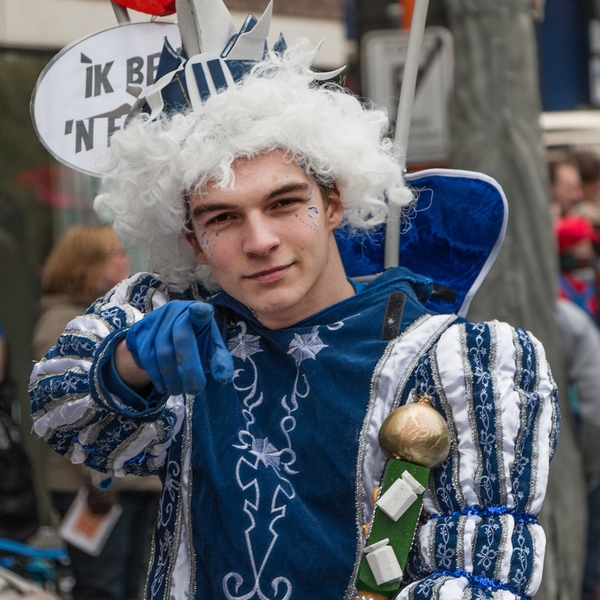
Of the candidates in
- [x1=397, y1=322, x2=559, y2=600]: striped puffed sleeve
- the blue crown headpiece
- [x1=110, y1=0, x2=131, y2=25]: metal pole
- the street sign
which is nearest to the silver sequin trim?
[x1=397, y1=322, x2=559, y2=600]: striped puffed sleeve

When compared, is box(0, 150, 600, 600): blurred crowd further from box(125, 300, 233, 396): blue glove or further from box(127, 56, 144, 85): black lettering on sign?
box(125, 300, 233, 396): blue glove

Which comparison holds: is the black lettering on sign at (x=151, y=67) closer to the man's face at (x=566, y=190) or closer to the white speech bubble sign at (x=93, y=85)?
the white speech bubble sign at (x=93, y=85)

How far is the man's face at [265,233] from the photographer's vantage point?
6.49 ft

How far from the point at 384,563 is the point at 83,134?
3.77ft

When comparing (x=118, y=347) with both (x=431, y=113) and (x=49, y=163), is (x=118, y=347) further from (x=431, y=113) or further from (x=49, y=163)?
(x=49, y=163)

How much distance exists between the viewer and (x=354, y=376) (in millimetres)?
2049

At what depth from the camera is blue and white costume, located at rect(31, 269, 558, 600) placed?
1873mm

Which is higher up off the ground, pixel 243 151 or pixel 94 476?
pixel 243 151

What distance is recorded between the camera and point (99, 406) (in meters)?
1.96

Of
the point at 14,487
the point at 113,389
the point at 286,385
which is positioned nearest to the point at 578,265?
the point at 14,487

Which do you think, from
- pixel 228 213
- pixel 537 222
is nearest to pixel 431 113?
pixel 537 222

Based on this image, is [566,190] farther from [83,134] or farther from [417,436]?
[417,436]

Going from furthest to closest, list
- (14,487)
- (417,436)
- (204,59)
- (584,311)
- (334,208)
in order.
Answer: (584,311)
(14,487)
(334,208)
(204,59)
(417,436)

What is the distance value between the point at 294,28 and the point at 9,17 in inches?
86.0
